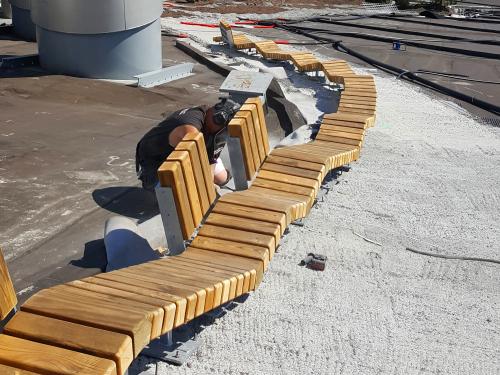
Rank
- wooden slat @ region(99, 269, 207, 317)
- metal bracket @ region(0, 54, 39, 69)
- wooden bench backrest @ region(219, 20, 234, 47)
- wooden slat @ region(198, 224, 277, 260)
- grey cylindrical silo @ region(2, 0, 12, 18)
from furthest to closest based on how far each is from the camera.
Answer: grey cylindrical silo @ region(2, 0, 12, 18)
wooden bench backrest @ region(219, 20, 234, 47)
metal bracket @ region(0, 54, 39, 69)
wooden slat @ region(198, 224, 277, 260)
wooden slat @ region(99, 269, 207, 317)

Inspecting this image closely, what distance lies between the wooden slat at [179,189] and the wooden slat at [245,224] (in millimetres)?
314

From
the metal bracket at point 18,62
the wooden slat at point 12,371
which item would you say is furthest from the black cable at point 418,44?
the wooden slat at point 12,371

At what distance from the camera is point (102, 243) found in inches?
208

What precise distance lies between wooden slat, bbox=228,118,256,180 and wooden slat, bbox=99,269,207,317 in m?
1.86

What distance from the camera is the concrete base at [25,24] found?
49.6 feet

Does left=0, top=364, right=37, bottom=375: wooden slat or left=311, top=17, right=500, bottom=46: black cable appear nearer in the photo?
left=0, top=364, right=37, bottom=375: wooden slat

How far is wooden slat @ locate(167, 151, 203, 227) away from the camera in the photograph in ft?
14.5

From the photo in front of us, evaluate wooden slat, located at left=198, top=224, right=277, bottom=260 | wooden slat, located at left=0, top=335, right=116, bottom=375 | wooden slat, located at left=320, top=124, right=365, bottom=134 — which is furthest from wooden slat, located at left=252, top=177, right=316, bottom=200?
wooden slat, located at left=0, top=335, right=116, bottom=375

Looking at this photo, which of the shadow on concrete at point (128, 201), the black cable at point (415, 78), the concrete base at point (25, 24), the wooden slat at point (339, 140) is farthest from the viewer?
the concrete base at point (25, 24)

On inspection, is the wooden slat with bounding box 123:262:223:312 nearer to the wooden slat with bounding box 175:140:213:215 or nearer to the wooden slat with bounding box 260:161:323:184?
the wooden slat with bounding box 175:140:213:215

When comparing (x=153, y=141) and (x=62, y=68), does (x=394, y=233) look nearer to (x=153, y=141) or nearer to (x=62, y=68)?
(x=153, y=141)


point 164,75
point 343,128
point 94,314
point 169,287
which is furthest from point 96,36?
point 94,314

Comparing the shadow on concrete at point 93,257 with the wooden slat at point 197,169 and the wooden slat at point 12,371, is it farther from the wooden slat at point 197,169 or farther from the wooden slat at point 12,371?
the wooden slat at point 12,371

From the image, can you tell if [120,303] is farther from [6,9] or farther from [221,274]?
[6,9]
